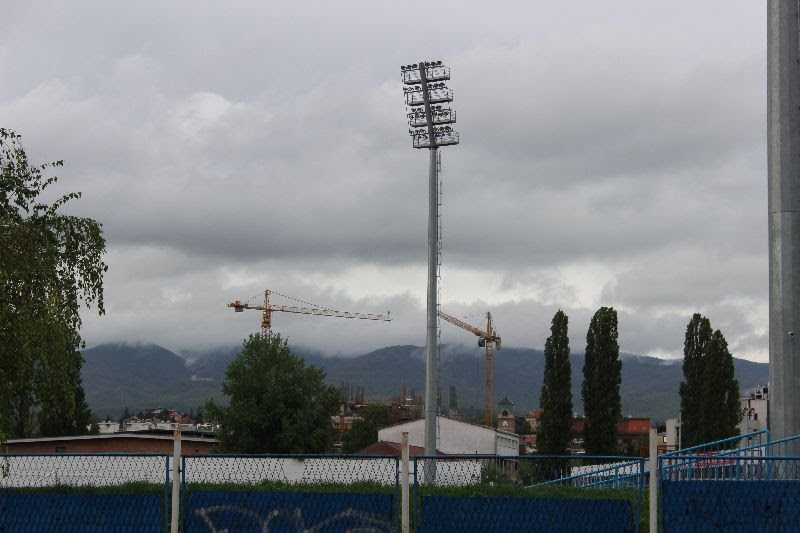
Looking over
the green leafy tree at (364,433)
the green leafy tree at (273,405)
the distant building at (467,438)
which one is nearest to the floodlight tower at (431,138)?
the green leafy tree at (273,405)

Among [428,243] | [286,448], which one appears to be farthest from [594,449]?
[428,243]

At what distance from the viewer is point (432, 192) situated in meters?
40.8

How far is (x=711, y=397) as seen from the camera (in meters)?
63.7

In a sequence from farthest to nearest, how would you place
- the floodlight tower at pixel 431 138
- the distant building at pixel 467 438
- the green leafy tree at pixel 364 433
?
1. the green leafy tree at pixel 364 433
2. the distant building at pixel 467 438
3. the floodlight tower at pixel 431 138

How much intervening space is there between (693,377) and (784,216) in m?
53.5

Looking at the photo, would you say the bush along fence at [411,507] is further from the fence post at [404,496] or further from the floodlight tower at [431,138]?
the floodlight tower at [431,138]

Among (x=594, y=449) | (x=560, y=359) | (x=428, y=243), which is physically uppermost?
(x=428, y=243)

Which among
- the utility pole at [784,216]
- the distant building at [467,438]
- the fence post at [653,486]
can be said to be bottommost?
the distant building at [467,438]

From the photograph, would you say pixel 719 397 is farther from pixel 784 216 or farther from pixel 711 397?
pixel 784 216

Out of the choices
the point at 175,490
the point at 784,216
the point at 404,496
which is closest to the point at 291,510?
the point at 175,490

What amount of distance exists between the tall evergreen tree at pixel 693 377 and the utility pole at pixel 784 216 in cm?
4852

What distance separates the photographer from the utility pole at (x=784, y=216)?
58.9 ft

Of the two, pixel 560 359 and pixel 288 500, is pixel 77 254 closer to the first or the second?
pixel 288 500

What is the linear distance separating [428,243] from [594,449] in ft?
92.0
